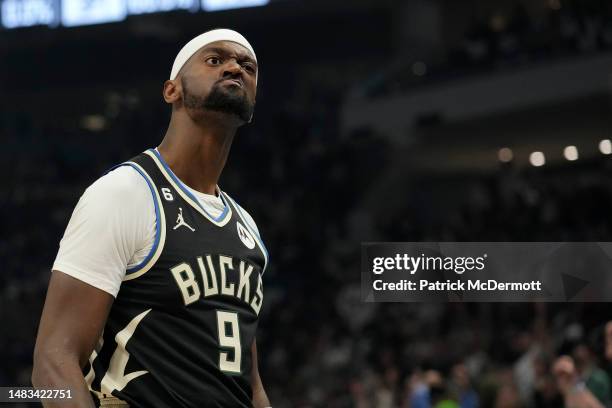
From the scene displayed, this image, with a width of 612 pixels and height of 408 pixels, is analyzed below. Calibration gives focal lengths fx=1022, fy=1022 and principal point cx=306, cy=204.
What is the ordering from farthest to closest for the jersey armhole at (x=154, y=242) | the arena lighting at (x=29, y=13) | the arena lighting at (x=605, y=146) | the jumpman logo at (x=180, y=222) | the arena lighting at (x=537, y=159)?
the arena lighting at (x=29, y=13) → the arena lighting at (x=537, y=159) → the arena lighting at (x=605, y=146) → the jumpman logo at (x=180, y=222) → the jersey armhole at (x=154, y=242)

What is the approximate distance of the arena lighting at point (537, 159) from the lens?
17500 millimetres

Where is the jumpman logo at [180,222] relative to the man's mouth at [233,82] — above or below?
below

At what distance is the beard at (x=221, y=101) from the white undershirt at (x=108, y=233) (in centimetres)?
31

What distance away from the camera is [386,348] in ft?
47.1

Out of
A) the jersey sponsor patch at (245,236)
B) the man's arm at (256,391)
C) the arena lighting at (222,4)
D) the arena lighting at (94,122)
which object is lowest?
the man's arm at (256,391)

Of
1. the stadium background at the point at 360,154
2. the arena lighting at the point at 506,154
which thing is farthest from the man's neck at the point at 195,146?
the arena lighting at the point at 506,154

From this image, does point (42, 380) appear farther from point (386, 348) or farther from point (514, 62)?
point (514, 62)

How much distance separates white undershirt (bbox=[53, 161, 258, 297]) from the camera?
245 centimetres

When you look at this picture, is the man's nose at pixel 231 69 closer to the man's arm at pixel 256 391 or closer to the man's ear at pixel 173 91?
the man's ear at pixel 173 91

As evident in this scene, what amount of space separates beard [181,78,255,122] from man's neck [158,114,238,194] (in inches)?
1.3

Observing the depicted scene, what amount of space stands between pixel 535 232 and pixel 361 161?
5009mm

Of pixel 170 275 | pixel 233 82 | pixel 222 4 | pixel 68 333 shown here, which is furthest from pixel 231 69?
pixel 222 4

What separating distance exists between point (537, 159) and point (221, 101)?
15.4m

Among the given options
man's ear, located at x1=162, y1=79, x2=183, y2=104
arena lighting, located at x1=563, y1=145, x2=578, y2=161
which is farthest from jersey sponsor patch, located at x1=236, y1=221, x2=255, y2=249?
arena lighting, located at x1=563, y1=145, x2=578, y2=161
